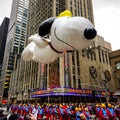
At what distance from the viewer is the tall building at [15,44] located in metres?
74.1

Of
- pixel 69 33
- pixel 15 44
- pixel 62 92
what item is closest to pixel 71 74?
pixel 62 92

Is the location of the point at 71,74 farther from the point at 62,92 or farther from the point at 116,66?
the point at 116,66

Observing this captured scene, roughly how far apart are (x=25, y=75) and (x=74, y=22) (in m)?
47.3

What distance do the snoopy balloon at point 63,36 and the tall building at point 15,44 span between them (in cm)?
7273

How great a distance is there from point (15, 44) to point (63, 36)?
83627 millimetres

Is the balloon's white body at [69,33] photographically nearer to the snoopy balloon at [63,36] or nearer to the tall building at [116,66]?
the snoopy balloon at [63,36]

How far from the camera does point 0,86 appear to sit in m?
78.4

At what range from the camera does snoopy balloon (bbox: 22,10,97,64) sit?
440 centimetres

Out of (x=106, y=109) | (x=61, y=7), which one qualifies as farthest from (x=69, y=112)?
(x=61, y=7)

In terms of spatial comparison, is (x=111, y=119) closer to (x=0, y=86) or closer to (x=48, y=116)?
(x=48, y=116)

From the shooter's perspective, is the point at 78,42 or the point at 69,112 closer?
the point at 78,42

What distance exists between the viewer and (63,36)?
14.9 feet

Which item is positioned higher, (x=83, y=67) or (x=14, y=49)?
(x=14, y=49)

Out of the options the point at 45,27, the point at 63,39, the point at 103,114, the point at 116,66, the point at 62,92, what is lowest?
the point at 103,114
